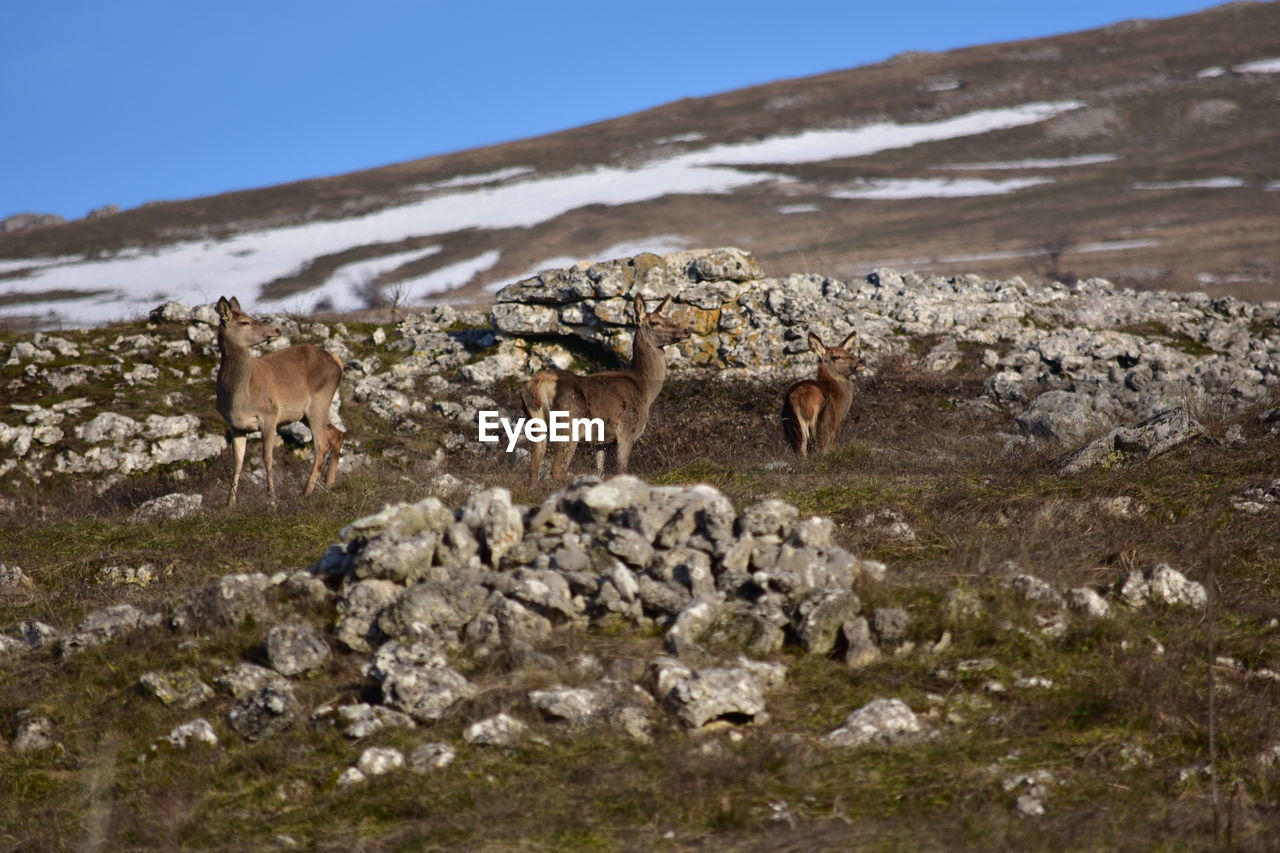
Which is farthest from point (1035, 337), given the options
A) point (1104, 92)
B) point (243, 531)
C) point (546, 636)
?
point (1104, 92)

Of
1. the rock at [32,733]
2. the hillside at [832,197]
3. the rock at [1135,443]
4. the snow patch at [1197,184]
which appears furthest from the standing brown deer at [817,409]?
the snow patch at [1197,184]

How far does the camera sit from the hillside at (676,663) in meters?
5.74

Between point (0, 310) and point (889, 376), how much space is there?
46.0 meters

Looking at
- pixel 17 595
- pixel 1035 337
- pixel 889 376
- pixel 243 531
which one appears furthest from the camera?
pixel 1035 337

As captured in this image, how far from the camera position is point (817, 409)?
52.4 feet

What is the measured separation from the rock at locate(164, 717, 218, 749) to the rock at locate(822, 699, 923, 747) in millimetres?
3298

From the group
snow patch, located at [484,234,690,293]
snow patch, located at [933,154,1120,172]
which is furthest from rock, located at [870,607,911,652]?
snow patch, located at [933,154,1120,172]

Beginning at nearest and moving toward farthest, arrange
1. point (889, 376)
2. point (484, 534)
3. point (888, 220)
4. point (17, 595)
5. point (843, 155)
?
point (484, 534) < point (17, 595) < point (889, 376) < point (888, 220) < point (843, 155)

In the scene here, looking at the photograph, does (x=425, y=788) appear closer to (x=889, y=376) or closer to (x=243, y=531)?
(x=243, y=531)

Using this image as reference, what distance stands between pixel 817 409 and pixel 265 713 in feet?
34.5

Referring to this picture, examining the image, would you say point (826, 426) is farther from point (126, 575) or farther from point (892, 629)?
point (126, 575)

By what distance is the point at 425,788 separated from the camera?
591 centimetres

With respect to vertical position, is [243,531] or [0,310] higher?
[0,310]

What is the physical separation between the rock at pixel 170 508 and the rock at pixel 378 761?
22.8 ft
